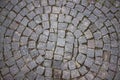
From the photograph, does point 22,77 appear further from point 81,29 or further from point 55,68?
point 81,29

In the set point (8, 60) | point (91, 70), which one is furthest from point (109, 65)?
point (8, 60)

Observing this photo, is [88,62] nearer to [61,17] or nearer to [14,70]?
[61,17]

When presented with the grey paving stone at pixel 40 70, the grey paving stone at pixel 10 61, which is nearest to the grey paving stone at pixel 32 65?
the grey paving stone at pixel 40 70

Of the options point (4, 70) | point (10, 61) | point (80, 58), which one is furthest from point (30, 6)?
point (80, 58)

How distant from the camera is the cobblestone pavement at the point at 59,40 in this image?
492 cm

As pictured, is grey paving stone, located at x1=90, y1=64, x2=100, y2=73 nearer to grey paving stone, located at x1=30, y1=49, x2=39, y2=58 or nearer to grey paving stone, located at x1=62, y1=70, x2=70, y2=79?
grey paving stone, located at x1=62, y1=70, x2=70, y2=79

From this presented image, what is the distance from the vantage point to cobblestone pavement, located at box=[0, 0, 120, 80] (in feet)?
16.1

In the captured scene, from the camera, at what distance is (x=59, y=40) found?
17.0 feet

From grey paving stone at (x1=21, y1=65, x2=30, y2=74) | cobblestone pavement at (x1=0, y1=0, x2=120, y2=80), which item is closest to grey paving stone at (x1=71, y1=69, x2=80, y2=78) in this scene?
cobblestone pavement at (x1=0, y1=0, x2=120, y2=80)

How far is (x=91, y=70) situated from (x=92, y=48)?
0.51 metres

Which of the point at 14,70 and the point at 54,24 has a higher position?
the point at 54,24

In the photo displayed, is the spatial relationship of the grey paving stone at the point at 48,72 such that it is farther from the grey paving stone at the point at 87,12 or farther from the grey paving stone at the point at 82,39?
the grey paving stone at the point at 87,12

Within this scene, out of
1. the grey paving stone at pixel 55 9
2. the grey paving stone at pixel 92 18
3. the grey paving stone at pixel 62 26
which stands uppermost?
the grey paving stone at pixel 55 9

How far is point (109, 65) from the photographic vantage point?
4961 millimetres
